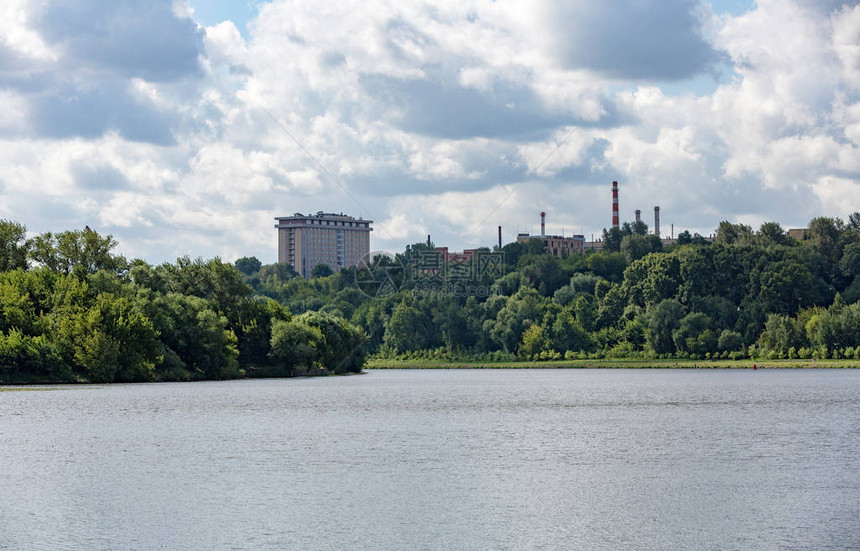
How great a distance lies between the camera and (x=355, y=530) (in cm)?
2853

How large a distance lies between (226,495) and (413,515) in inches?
279

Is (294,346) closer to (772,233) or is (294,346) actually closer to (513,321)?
(513,321)

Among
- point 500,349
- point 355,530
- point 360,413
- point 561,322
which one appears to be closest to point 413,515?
point 355,530

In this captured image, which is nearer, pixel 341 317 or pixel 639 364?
pixel 341 317

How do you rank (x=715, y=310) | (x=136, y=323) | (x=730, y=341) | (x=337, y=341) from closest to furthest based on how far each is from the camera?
(x=136, y=323), (x=337, y=341), (x=730, y=341), (x=715, y=310)

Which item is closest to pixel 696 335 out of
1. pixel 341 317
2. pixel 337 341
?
pixel 341 317

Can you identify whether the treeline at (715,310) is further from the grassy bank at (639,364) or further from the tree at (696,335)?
the grassy bank at (639,364)

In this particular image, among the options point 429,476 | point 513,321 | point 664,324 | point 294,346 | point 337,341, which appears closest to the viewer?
point 429,476

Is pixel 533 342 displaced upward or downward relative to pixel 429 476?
upward

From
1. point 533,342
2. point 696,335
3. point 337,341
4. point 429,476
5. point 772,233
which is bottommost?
point 429,476

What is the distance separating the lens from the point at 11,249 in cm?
11350

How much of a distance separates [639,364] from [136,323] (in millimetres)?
89627

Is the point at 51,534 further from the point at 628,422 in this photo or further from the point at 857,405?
the point at 857,405

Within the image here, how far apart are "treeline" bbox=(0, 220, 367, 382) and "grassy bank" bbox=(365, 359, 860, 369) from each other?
4365 centimetres
